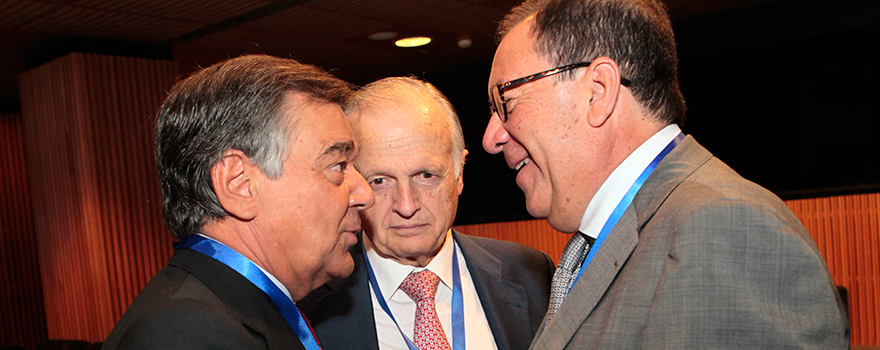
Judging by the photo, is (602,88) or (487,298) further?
(487,298)

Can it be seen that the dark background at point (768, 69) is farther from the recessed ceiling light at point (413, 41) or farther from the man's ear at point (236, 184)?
the man's ear at point (236, 184)

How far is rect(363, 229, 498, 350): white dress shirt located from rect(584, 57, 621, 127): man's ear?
1.01m

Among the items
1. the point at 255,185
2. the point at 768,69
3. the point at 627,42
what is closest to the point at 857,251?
the point at 768,69

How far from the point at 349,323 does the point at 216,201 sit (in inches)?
30.4

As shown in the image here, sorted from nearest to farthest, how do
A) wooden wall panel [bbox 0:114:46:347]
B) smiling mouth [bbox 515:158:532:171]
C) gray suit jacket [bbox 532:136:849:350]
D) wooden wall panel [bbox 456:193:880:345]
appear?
1. gray suit jacket [bbox 532:136:849:350]
2. smiling mouth [bbox 515:158:532:171]
3. wooden wall panel [bbox 456:193:880:345]
4. wooden wall panel [bbox 0:114:46:347]

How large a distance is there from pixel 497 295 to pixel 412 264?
34 cm

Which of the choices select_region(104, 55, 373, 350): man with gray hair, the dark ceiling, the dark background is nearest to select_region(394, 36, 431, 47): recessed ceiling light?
the dark ceiling

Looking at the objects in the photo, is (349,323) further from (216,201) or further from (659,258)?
(659,258)

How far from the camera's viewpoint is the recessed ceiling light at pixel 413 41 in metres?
6.84

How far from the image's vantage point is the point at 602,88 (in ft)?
4.60

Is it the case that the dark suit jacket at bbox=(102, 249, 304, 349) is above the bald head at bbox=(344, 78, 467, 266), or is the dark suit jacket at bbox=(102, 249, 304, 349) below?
below

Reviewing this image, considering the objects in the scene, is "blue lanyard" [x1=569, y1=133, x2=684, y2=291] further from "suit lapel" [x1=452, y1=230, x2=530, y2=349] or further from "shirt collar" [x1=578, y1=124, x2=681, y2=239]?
"suit lapel" [x1=452, y1=230, x2=530, y2=349]

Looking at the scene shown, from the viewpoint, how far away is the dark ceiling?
5.13 m

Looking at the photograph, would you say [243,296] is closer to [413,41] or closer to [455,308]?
[455,308]
